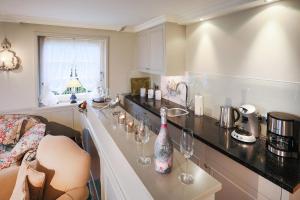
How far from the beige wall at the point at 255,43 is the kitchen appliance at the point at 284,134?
0.40m

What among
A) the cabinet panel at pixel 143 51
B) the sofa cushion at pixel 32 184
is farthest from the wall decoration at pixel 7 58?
the sofa cushion at pixel 32 184

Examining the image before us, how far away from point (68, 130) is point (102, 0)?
6.72 feet

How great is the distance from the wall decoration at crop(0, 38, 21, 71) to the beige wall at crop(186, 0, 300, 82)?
2.80 m

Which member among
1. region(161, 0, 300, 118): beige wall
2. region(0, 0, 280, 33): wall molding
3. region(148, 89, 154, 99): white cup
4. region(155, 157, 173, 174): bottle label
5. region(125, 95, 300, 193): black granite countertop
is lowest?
region(125, 95, 300, 193): black granite countertop

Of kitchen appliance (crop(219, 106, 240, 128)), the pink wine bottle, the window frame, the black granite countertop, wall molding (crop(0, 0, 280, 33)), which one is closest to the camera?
the pink wine bottle

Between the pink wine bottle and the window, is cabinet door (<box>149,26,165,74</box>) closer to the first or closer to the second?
the window

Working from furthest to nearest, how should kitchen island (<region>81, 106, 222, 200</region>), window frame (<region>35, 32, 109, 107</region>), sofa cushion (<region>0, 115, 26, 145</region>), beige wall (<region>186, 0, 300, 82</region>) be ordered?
window frame (<region>35, 32, 109, 107</region>) < sofa cushion (<region>0, 115, 26, 145</region>) < beige wall (<region>186, 0, 300, 82</region>) < kitchen island (<region>81, 106, 222, 200</region>)

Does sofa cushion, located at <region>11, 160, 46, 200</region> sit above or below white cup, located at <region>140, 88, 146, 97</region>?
below

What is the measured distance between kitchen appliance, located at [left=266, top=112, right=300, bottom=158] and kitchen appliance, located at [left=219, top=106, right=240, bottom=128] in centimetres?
53

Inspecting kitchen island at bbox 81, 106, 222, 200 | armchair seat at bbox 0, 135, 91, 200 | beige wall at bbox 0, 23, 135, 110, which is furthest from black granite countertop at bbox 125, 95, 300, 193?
beige wall at bbox 0, 23, 135, 110

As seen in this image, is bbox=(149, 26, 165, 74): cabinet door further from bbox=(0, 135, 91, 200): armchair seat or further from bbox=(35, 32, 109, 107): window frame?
bbox=(0, 135, 91, 200): armchair seat

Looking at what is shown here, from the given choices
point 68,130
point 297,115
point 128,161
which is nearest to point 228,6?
point 297,115

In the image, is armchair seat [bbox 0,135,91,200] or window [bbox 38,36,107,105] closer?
armchair seat [bbox 0,135,91,200]

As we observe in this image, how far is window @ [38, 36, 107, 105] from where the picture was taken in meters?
3.38
